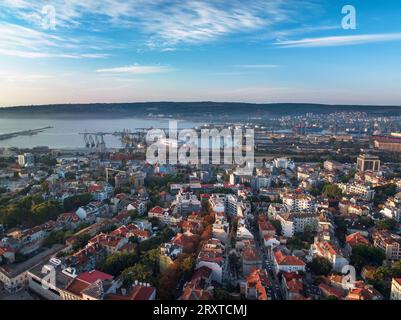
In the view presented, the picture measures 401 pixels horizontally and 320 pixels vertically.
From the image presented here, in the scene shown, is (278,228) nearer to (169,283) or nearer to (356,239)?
(356,239)

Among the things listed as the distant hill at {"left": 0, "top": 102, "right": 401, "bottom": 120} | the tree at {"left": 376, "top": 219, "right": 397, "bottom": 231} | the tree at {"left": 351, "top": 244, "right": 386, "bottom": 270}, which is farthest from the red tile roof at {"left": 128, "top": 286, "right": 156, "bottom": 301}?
the distant hill at {"left": 0, "top": 102, "right": 401, "bottom": 120}

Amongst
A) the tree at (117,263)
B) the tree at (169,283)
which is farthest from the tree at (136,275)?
the tree at (117,263)

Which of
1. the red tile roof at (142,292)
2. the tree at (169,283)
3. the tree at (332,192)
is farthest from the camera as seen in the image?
the tree at (332,192)

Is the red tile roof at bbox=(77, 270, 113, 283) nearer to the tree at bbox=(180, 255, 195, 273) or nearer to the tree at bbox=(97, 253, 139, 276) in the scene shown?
the tree at bbox=(97, 253, 139, 276)

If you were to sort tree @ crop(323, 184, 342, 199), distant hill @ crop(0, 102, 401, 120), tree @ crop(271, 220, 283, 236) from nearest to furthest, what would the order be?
tree @ crop(271, 220, 283, 236) → tree @ crop(323, 184, 342, 199) → distant hill @ crop(0, 102, 401, 120)

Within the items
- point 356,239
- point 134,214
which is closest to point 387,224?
point 356,239

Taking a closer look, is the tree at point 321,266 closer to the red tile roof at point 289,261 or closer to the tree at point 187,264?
the red tile roof at point 289,261
